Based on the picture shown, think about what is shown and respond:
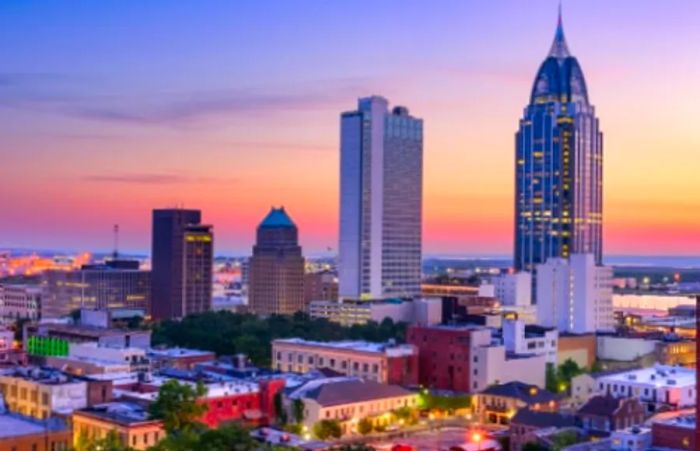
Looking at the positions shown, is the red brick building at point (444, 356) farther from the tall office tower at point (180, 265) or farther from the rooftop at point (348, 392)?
the tall office tower at point (180, 265)

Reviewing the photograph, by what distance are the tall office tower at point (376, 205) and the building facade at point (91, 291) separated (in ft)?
74.0

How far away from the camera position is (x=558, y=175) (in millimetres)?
127750

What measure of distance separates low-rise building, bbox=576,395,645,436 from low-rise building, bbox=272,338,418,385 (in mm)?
13684

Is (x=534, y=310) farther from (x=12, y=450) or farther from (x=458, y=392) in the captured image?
(x=12, y=450)

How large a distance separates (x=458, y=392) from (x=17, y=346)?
30.6 metres

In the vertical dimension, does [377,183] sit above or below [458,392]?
above

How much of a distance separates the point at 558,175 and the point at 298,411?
305 ft

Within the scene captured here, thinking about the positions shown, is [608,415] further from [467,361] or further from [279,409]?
[467,361]

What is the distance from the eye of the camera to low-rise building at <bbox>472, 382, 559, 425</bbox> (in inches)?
1779

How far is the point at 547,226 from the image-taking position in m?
127

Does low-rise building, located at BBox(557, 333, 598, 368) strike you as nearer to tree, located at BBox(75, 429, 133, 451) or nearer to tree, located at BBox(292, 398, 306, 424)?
tree, located at BBox(292, 398, 306, 424)

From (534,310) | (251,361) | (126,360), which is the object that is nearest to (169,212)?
(534,310)

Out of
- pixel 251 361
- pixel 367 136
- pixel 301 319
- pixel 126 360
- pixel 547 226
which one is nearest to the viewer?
pixel 126 360

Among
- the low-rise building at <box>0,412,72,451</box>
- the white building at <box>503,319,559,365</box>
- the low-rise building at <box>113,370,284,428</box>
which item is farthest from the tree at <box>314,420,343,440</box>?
the white building at <box>503,319,559,365</box>
